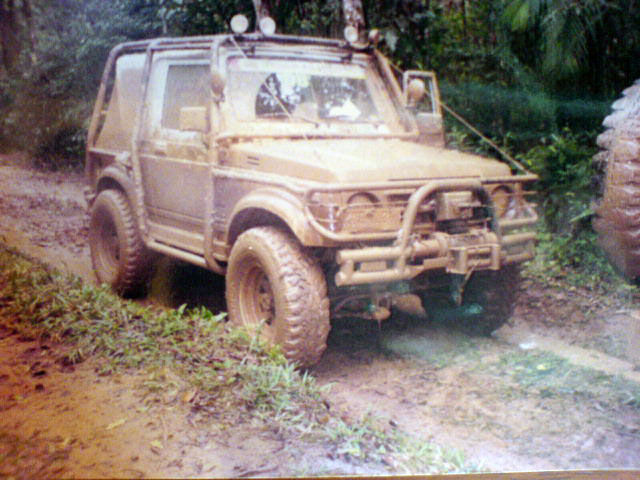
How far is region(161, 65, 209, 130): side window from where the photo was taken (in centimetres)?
429

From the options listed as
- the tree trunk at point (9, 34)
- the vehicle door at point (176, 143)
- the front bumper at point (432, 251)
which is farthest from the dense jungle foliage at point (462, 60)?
the vehicle door at point (176, 143)

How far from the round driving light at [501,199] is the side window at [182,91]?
169cm

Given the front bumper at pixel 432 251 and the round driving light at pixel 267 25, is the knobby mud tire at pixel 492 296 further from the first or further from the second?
the round driving light at pixel 267 25

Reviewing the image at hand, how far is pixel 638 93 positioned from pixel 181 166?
8.12ft

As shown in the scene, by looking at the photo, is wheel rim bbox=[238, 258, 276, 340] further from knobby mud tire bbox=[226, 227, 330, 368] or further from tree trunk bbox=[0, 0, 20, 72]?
tree trunk bbox=[0, 0, 20, 72]

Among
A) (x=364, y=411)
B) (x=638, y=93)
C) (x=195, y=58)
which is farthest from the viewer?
(x=195, y=58)

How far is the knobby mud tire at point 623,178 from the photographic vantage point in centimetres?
362

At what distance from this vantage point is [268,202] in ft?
12.2

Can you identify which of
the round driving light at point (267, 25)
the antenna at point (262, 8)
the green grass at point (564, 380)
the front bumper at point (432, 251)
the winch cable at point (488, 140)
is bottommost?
the green grass at point (564, 380)

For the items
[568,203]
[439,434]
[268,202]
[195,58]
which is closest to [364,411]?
[439,434]

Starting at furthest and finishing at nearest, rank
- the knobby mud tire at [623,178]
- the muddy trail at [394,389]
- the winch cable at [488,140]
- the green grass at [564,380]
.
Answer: the winch cable at [488,140]
the knobby mud tire at [623,178]
the green grass at [564,380]
the muddy trail at [394,389]

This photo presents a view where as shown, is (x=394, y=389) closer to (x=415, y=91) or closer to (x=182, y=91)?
(x=415, y=91)

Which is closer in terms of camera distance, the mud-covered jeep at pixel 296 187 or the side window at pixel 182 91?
the mud-covered jeep at pixel 296 187

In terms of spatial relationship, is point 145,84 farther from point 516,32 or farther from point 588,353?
point 588,353
